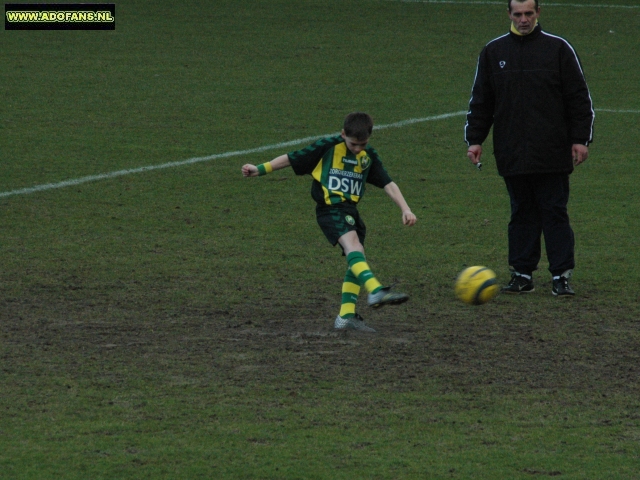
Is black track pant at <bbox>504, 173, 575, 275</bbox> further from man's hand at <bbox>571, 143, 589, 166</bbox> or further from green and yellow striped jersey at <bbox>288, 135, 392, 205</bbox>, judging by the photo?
green and yellow striped jersey at <bbox>288, 135, 392, 205</bbox>

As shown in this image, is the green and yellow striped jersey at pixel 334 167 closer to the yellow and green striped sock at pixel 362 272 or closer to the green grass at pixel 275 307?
the yellow and green striped sock at pixel 362 272

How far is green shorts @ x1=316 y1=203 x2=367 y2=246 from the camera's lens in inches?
294

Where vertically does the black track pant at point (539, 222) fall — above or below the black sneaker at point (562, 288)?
above

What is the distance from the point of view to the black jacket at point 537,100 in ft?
27.3

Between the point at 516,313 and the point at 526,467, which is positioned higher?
the point at 516,313

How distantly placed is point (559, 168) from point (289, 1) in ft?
67.6

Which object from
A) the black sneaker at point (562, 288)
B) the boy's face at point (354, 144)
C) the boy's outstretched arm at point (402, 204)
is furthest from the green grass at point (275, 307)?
the boy's face at point (354, 144)

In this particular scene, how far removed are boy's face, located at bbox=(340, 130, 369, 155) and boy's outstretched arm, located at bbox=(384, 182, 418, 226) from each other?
303 mm

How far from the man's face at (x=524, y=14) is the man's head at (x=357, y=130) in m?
1.54

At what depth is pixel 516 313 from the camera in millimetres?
7973

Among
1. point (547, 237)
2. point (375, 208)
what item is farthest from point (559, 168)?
point (375, 208)

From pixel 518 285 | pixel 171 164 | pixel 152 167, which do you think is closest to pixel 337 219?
pixel 518 285

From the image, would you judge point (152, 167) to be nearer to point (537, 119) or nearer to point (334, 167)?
point (537, 119)

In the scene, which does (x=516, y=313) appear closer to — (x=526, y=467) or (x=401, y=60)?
(x=526, y=467)
